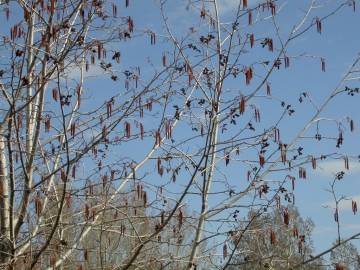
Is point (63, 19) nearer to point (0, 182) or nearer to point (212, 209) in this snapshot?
point (0, 182)

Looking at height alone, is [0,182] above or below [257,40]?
below

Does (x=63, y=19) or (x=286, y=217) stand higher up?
(x=63, y=19)

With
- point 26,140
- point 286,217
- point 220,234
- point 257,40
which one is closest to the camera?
point 286,217

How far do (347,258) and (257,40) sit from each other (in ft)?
7.22

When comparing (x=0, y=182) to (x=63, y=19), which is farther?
(x=0, y=182)

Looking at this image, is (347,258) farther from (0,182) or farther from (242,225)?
(0,182)

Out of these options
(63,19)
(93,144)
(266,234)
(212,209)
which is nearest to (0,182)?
(93,144)

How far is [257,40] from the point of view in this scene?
17.9ft

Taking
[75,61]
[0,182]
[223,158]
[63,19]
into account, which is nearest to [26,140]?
[0,182]

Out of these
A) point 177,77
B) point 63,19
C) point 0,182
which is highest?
point 63,19

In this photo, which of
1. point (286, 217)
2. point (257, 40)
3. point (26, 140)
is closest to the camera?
point (286, 217)

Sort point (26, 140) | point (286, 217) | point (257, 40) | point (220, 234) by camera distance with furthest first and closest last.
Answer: point (26, 140)
point (257, 40)
point (220, 234)
point (286, 217)

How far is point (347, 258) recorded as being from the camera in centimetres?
539

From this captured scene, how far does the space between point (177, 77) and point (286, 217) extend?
→ 2.08m
